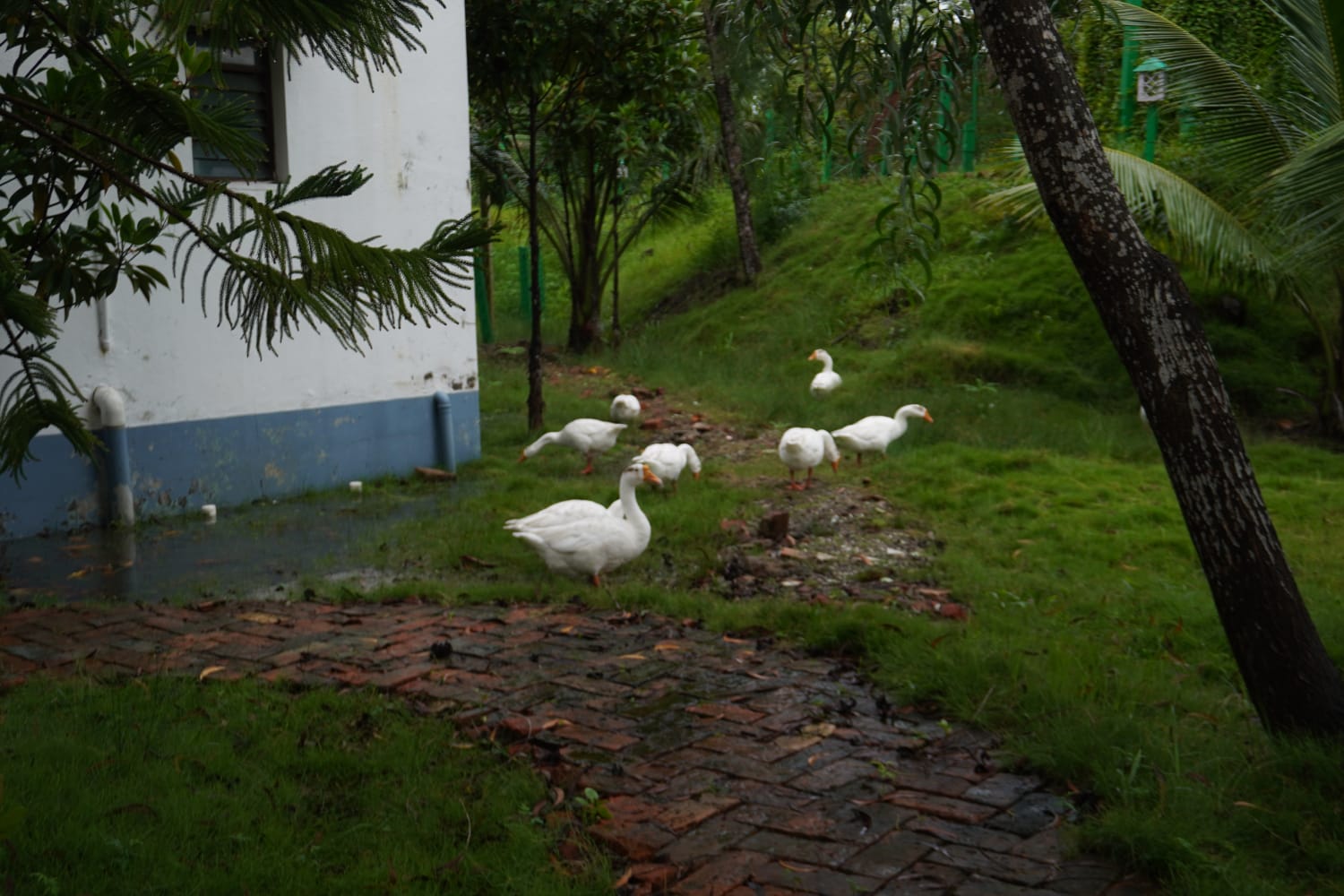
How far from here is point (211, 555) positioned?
850 cm

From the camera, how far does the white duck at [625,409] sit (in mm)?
12812

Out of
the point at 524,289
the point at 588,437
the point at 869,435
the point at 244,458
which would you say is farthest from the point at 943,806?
the point at 524,289

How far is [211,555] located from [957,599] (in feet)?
16.8

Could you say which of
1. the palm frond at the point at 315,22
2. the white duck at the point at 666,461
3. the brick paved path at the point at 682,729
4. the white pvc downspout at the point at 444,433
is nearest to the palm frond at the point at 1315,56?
the white duck at the point at 666,461

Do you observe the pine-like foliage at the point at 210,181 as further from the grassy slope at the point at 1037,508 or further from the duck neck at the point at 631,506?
the duck neck at the point at 631,506

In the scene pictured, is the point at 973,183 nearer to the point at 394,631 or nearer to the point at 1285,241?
the point at 1285,241

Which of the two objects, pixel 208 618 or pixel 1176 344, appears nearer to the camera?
pixel 1176 344

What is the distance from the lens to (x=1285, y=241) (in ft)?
37.1

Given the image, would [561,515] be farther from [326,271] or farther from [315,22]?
[315,22]

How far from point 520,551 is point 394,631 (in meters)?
1.98

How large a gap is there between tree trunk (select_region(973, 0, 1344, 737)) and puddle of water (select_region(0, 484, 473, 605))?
16.2 ft

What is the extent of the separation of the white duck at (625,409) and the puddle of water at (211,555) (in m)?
3.02

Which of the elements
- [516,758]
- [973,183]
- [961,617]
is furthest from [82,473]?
[973,183]

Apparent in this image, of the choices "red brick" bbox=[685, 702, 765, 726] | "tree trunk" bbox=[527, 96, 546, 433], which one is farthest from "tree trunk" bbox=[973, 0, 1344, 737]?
"tree trunk" bbox=[527, 96, 546, 433]
